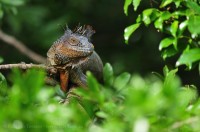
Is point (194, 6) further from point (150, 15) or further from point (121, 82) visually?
point (121, 82)

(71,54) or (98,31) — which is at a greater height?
(98,31)

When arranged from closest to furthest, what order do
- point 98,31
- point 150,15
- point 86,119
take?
point 86,119 < point 150,15 < point 98,31

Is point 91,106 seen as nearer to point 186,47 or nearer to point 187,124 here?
point 187,124

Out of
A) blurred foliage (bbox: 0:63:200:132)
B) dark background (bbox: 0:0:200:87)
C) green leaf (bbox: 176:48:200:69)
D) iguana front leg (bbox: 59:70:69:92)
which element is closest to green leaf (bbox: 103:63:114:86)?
green leaf (bbox: 176:48:200:69)

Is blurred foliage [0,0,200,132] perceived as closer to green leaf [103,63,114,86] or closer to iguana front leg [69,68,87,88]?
green leaf [103,63,114,86]

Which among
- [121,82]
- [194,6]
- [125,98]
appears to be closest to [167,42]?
[194,6]

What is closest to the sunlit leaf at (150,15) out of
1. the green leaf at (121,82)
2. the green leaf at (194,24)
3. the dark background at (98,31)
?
the green leaf at (194,24)
